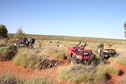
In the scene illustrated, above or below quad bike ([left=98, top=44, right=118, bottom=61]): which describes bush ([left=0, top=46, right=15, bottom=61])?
above

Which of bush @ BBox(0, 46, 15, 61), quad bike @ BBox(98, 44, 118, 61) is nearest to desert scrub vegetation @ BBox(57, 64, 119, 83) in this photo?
bush @ BBox(0, 46, 15, 61)

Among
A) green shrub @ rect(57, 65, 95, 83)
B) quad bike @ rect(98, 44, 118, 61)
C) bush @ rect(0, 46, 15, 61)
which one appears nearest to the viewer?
green shrub @ rect(57, 65, 95, 83)

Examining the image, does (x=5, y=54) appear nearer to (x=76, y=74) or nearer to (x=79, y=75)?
(x=76, y=74)

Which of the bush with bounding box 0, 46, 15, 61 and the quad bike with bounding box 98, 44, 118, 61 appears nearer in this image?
the bush with bounding box 0, 46, 15, 61

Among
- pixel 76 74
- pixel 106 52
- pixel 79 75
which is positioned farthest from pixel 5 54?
pixel 106 52

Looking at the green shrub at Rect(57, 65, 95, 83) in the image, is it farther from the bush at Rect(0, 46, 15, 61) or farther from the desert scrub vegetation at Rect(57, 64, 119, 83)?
the bush at Rect(0, 46, 15, 61)

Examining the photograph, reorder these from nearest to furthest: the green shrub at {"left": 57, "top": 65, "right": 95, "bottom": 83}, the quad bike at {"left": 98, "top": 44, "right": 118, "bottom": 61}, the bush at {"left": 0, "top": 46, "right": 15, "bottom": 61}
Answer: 1. the green shrub at {"left": 57, "top": 65, "right": 95, "bottom": 83}
2. the bush at {"left": 0, "top": 46, "right": 15, "bottom": 61}
3. the quad bike at {"left": 98, "top": 44, "right": 118, "bottom": 61}

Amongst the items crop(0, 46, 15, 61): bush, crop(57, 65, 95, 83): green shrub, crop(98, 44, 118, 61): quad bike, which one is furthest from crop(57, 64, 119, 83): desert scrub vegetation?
crop(98, 44, 118, 61): quad bike

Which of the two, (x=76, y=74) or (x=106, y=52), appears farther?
(x=106, y=52)

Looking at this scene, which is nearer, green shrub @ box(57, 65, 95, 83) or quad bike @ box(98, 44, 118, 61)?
green shrub @ box(57, 65, 95, 83)

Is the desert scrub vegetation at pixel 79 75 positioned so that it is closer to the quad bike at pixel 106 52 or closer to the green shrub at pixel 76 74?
the green shrub at pixel 76 74

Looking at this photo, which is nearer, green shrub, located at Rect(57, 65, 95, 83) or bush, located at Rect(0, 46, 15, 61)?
green shrub, located at Rect(57, 65, 95, 83)

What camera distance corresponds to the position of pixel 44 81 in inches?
162

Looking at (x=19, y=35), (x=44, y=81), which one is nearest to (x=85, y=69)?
(x=44, y=81)
